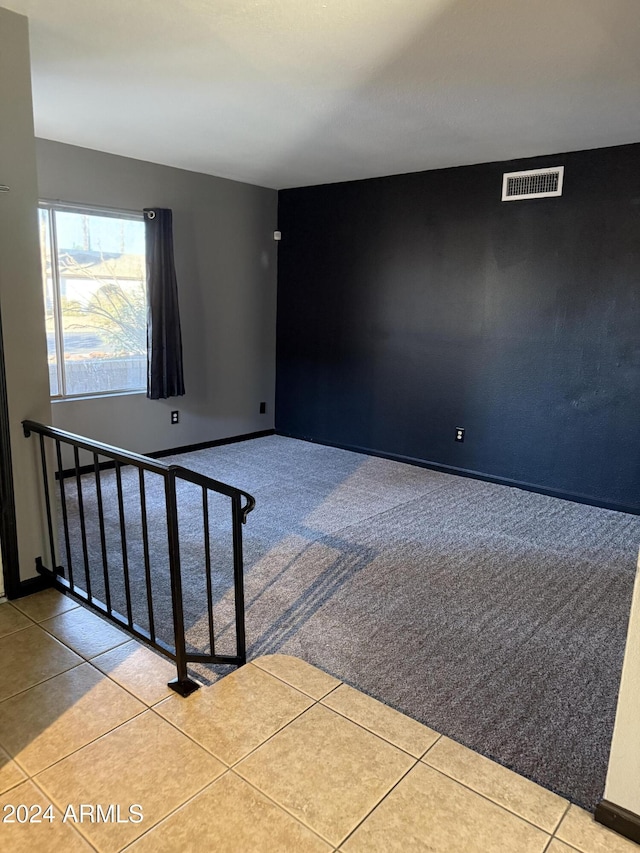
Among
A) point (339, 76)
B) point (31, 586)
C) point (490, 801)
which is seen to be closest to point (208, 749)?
point (490, 801)

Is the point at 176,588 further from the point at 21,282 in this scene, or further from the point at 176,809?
the point at 21,282

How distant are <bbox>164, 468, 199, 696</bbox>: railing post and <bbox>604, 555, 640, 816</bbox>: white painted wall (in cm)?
125

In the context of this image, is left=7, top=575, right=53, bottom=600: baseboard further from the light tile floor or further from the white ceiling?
the white ceiling

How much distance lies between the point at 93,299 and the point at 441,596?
3.51 metres

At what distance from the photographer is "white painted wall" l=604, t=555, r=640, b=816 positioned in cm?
138

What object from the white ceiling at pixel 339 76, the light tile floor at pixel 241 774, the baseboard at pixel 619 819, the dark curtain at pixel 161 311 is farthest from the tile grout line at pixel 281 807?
the dark curtain at pixel 161 311

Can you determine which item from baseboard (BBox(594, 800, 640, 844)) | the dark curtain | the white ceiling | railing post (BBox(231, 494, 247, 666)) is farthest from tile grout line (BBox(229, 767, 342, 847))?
the dark curtain

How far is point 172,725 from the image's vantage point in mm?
1849

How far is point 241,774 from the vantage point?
1667 mm

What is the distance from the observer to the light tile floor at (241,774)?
58.1 inches

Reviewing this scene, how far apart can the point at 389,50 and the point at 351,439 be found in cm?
370

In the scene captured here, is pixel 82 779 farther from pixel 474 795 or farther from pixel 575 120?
pixel 575 120

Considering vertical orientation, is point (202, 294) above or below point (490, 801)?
above

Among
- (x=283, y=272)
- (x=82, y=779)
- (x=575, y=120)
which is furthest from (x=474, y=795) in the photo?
(x=283, y=272)
